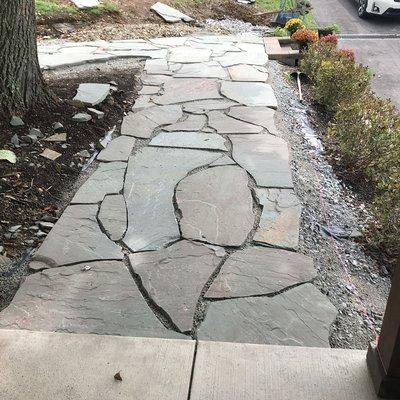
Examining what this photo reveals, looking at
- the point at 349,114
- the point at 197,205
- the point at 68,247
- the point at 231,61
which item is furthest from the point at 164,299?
the point at 231,61

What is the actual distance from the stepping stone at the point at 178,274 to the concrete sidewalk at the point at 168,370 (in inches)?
10.9

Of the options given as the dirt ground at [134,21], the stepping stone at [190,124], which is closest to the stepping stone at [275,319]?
the stepping stone at [190,124]

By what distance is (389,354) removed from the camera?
1.58m

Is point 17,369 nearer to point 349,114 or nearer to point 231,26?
point 349,114

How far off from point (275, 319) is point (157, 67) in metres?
4.40

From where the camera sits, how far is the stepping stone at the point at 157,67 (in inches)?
222

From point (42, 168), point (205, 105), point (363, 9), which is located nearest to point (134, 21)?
point (205, 105)

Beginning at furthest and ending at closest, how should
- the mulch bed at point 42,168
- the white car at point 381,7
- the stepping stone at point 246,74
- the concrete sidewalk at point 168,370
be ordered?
the white car at point 381,7, the stepping stone at point 246,74, the mulch bed at point 42,168, the concrete sidewalk at point 168,370

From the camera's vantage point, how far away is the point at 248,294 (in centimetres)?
228

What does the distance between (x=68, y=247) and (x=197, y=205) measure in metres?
0.85

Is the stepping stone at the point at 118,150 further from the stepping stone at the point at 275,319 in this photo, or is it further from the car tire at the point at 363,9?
the car tire at the point at 363,9

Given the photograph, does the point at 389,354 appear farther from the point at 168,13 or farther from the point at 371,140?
the point at 168,13

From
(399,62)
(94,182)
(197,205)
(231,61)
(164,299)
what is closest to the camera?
(164,299)

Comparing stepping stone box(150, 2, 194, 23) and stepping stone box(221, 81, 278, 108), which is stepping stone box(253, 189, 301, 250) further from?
stepping stone box(150, 2, 194, 23)
